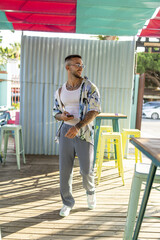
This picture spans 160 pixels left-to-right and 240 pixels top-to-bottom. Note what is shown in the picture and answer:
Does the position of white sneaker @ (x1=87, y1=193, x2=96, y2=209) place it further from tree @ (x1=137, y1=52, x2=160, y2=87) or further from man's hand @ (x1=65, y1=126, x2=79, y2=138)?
tree @ (x1=137, y1=52, x2=160, y2=87)

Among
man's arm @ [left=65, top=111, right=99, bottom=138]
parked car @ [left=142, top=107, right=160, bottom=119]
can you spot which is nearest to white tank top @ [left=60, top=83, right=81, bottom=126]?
man's arm @ [left=65, top=111, right=99, bottom=138]

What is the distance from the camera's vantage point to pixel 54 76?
541 centimetres

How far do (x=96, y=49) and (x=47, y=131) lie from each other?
2.13 meters

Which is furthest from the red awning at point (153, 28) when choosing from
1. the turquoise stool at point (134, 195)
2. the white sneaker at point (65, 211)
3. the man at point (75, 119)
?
the white sneaker at point (65, 211)

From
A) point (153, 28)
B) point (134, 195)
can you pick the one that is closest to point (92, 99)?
point (134, 195)

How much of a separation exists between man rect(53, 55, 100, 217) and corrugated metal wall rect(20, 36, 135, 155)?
109 inches

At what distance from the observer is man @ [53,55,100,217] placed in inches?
101

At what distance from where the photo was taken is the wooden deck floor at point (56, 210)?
2334 mm

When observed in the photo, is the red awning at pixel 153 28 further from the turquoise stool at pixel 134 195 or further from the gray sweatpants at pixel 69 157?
the turquoise stool at pixel 134 195

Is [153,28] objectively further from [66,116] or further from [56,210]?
[56,210]

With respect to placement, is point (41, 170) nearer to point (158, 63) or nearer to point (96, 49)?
point (96, 49)

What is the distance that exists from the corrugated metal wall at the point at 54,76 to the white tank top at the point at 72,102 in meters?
2.79

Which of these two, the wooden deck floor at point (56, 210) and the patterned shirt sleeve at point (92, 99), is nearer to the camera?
the wooden deck floor at point (56, 210)

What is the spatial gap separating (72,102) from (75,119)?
0.19 m
